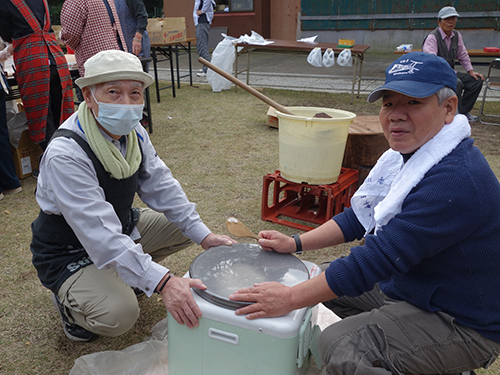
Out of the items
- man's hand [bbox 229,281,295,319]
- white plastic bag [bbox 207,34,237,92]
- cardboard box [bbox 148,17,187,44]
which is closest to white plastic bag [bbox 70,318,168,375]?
man's hand [bbox 229,281,295,319]

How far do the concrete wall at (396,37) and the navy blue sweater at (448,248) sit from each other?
42.9ft

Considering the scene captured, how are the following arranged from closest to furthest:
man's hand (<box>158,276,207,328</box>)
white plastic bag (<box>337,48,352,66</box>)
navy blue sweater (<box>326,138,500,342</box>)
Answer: navy blue sweater (<box>326,138,500,342</box>) < man's hand (<box>158,276,207,328</box>) < white plastic bag (<box>337,48,352,66</box>)

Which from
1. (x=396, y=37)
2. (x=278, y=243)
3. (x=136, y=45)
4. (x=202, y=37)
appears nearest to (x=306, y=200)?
(x=278, y=243)

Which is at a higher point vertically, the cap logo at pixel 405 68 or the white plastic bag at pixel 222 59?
the cap logo at pixel 405 68

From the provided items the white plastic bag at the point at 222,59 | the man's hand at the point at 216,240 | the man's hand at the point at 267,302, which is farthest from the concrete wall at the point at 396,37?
the man's hand at the point at 267,302

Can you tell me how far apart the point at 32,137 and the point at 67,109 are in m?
0.43

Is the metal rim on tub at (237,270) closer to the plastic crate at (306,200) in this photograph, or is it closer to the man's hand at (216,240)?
the man's hand at (216,240)

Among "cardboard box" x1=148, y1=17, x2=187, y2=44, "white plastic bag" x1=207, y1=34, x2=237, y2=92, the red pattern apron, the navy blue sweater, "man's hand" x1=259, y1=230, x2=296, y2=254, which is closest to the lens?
the navy blue sweater

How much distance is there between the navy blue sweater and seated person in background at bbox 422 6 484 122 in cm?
528

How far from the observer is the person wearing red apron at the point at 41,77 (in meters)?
3.60

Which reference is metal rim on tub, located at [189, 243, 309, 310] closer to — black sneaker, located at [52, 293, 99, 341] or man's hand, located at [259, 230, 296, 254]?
man's hand, located at [259, 230, 296, 254]

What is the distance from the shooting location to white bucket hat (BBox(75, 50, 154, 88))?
1.65 meters

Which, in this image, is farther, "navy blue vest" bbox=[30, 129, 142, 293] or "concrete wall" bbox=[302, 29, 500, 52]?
"concrete wall" bbox=[302, 29, 500, 52]

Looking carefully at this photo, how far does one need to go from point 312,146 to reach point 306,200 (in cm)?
76
